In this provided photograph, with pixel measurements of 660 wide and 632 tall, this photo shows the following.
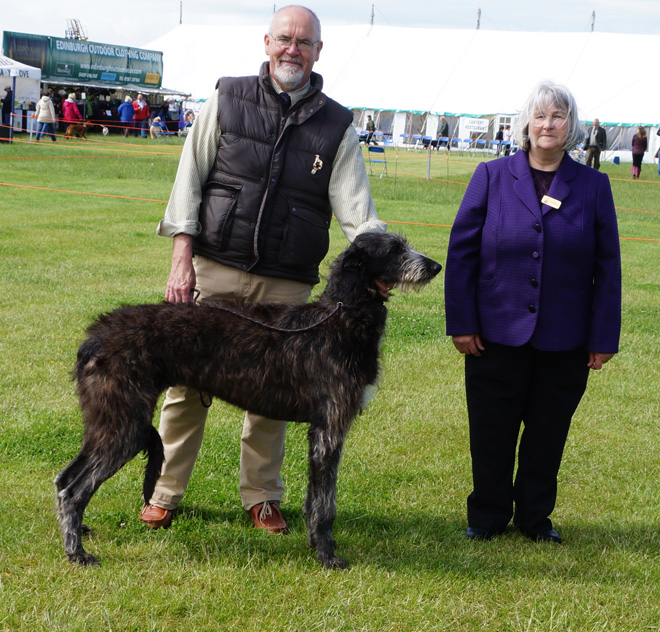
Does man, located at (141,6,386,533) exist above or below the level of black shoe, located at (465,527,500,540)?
above

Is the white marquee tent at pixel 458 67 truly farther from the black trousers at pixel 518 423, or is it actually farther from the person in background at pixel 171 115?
the black trousers at pixel 518 423

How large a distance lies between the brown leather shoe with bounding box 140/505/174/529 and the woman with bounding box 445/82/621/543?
182 centimetres

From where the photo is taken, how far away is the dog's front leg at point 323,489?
388 cm

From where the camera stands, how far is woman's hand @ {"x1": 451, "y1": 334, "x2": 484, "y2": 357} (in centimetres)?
416

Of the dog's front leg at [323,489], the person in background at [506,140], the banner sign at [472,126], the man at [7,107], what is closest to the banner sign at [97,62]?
the man at [7,107]

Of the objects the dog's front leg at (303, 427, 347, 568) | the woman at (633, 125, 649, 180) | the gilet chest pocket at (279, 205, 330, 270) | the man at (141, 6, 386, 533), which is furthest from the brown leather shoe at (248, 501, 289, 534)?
the woman at (633, 125, 649, 180)

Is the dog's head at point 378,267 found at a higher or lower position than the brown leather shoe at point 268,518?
higher

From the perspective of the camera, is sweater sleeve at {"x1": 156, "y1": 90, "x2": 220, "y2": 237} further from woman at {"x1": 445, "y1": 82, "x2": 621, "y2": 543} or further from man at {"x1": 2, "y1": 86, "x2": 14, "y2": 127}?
man at {"x1": 2, "y1": 86, "x2": 14, "y2": 127}

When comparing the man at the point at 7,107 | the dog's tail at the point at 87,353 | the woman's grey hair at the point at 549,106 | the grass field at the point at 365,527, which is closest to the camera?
the grass field at the point at 365,527

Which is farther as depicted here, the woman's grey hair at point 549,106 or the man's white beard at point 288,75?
the man's white beard at point 288,75

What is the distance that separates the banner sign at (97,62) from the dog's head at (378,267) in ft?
136

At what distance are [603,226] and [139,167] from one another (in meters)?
21.5

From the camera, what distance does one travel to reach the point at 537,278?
13.2ft

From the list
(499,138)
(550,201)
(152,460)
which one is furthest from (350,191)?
(499,138)
